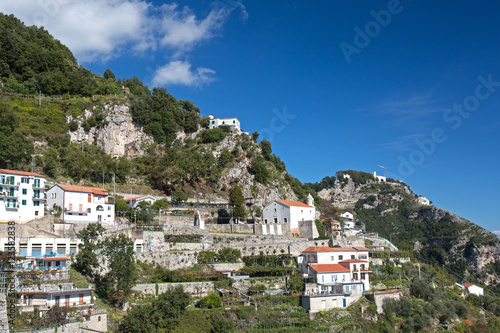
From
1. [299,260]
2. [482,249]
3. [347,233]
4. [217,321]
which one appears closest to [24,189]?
[217,321]

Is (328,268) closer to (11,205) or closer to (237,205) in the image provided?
(237,205)

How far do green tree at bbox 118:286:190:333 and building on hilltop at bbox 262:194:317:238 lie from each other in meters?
22.4

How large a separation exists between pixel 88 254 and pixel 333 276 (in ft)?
74.1

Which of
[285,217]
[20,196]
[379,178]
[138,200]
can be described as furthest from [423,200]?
[20,196]

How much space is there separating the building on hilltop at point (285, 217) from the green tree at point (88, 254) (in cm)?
2284

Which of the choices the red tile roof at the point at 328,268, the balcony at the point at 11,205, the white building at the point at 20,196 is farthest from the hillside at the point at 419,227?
the balcony at the point at 11,205

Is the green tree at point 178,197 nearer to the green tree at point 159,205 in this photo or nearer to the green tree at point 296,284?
the green tree at point 159,205

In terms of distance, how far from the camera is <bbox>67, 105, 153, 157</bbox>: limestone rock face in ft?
205

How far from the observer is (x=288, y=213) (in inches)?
2144

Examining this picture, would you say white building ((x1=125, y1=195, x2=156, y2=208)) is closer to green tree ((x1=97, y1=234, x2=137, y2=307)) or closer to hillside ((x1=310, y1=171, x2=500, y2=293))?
green tree ((x1=97, y1=234, x2=137, y2=307))

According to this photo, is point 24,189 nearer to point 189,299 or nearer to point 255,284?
point 189,299

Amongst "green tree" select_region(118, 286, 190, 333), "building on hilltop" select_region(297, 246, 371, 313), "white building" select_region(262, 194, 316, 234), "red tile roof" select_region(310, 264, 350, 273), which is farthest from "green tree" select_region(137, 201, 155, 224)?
"red tile roof" select_region(310, 264, 350, 273)

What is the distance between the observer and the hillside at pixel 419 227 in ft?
303

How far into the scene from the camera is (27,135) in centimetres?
5297
